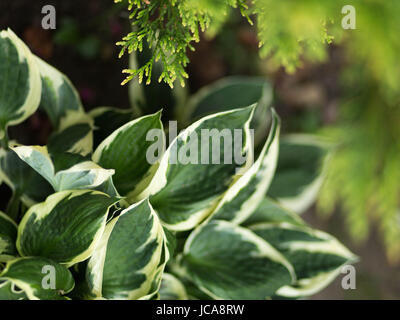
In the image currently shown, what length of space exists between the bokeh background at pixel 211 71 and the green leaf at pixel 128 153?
7.0 inches

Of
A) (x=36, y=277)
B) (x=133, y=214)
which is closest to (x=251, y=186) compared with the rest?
(x=133, y=214)

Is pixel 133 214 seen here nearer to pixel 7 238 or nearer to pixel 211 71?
pixel 7 238

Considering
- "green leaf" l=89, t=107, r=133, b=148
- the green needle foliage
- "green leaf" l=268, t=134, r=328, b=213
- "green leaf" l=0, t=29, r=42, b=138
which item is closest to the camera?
the green needle foliage

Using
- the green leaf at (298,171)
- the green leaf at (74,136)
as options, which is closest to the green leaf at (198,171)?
the green leaf at (74,136)

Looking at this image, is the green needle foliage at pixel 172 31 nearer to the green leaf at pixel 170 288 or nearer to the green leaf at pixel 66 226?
the green leaf at pixel 66 226

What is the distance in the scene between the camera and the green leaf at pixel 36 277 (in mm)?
527

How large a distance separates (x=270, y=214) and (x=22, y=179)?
16.5 inches

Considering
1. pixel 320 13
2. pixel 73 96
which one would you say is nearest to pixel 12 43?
pixel 73 96

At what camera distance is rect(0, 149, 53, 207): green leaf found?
65 cm

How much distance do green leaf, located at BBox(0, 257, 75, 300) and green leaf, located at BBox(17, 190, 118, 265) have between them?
0.02 metres

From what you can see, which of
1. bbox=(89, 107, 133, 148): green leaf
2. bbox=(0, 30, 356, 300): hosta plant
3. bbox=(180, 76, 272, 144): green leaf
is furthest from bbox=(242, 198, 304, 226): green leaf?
bbox=(89, 107, 133, 148): green leaf

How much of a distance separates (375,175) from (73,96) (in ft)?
2.71

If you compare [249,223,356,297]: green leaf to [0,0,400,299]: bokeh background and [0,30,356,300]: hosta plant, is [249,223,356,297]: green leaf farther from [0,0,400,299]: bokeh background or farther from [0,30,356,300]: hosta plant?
[0,0,400,299]: bokeh background

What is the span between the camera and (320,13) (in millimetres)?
483
